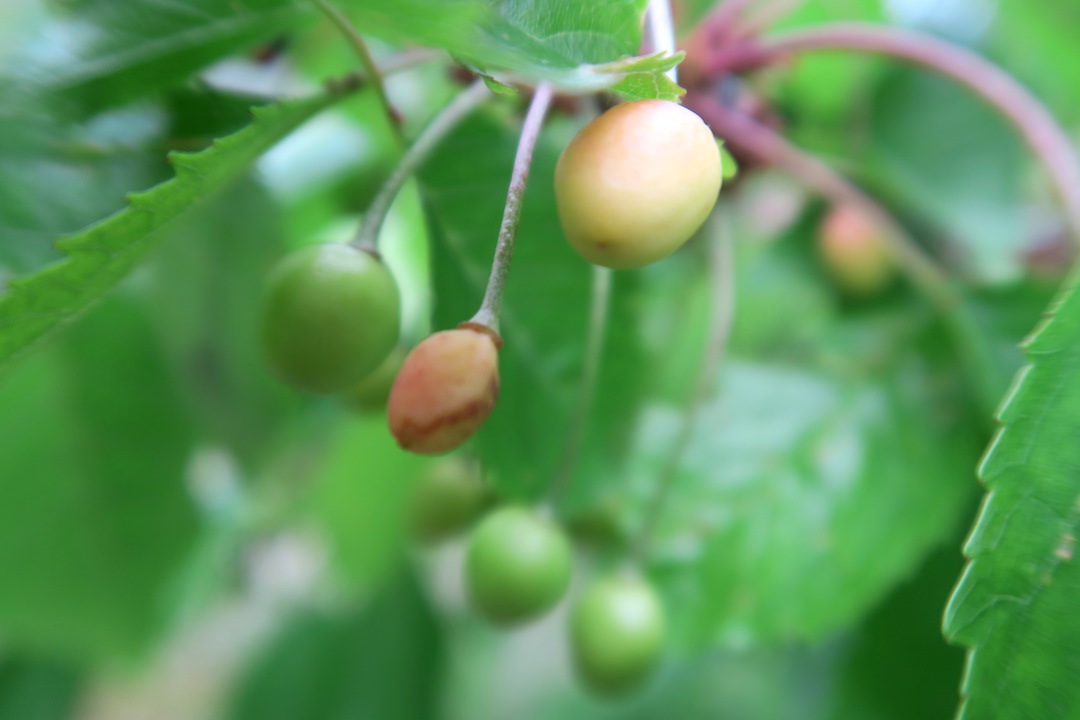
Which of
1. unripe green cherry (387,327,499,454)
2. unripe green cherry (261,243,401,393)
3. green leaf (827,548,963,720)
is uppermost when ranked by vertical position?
unripe green cherry (387,327,499,454)

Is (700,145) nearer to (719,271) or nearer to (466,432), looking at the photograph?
(466,432)

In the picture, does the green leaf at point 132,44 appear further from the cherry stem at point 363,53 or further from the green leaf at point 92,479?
the green leaf at point 92,479

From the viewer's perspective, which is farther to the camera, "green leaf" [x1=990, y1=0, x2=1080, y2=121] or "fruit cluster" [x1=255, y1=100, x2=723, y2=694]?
"green leaf" [x1=990, y1=0, x2=1080, y2=121]

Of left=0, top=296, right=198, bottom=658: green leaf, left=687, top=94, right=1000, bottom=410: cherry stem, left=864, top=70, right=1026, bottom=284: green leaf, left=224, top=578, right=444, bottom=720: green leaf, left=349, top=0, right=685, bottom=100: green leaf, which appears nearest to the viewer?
left=349, top=0, right=685, bottom=100: green leaf

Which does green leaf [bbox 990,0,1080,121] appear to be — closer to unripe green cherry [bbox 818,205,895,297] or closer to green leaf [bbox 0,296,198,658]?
unripe green cherry [bbox 818,205,895,297]

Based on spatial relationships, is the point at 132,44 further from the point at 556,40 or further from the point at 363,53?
the point at 556,40

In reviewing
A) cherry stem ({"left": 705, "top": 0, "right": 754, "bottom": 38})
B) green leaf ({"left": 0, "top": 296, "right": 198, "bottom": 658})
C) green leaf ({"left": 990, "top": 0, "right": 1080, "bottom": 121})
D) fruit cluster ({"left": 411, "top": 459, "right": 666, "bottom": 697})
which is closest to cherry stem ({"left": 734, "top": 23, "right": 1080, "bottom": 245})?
cherry stem ({"left": 705, "top": 0, "right": 754, "bottom": 38})

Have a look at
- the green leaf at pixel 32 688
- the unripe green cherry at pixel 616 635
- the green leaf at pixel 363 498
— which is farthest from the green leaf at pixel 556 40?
the green leaf at pixel 32 688
